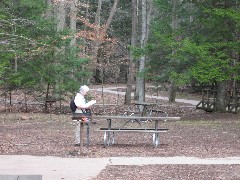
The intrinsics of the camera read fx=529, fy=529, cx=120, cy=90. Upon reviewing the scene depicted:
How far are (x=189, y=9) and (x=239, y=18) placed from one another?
6.52 m

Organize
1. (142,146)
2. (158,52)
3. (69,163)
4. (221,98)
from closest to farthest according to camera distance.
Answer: (69,163)
(142,146)
(158,52)
(221,98)

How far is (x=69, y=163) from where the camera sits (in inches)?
394

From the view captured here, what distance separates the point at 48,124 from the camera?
62.9 ft

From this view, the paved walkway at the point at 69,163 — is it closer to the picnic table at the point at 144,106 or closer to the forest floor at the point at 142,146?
the forest floor at the point at 142,146

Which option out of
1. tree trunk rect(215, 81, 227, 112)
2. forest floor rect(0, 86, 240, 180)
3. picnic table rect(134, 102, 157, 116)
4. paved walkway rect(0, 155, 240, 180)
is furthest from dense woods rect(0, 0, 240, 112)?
paved walkway rect(0, 155, 240, 180)

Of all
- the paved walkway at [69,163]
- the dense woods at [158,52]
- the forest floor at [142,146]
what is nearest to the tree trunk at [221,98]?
the dense woods at [158,52]

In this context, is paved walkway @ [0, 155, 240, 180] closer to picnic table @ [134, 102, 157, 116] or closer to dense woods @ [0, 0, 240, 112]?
picnic table @ [134, 102, 157, 116]

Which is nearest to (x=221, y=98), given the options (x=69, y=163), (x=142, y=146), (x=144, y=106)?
(x=144, y=106)

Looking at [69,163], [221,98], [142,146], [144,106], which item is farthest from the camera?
[221,98]

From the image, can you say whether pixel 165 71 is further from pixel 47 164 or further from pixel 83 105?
pixel 47 164

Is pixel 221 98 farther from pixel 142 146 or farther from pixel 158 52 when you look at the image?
pixel 142 146

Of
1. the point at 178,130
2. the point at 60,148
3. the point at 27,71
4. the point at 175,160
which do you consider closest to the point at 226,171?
the point at 175,160

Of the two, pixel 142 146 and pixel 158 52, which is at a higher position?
pixel 158 52

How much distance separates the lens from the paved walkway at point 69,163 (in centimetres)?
885
